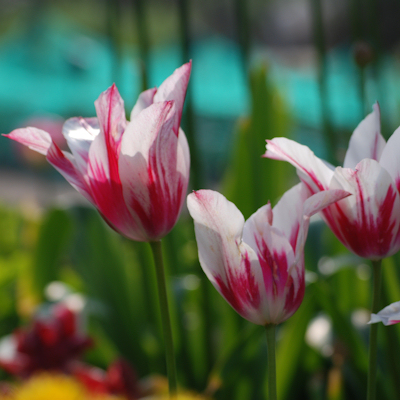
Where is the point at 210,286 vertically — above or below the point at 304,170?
below

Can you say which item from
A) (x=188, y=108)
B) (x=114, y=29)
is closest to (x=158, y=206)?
(x=188, y=108)

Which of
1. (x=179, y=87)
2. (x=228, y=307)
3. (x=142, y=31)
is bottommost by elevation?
(x=228, y=307)

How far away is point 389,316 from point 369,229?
57mm

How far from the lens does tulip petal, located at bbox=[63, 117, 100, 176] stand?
30cm

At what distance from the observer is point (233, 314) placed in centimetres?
72

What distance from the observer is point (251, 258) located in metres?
0.26

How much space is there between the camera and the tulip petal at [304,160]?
264 mm

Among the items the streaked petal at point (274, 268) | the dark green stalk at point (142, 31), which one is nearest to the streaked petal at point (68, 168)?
the streaked petal at point (274, 268)

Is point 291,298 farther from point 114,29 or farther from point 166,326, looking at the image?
point 114,29

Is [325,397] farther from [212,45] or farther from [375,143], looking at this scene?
[212,45]

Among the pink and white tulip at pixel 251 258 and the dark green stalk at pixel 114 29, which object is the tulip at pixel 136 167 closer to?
the pink and white tulip at pixel 251 258

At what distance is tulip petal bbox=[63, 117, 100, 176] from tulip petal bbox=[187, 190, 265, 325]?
0.28 feet

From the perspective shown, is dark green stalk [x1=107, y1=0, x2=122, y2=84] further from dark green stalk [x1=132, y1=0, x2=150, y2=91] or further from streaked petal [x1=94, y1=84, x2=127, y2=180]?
streaked petal [x1=94, y1=84, x2=127, y2=180]

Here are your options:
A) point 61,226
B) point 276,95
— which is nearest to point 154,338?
point 61,226
